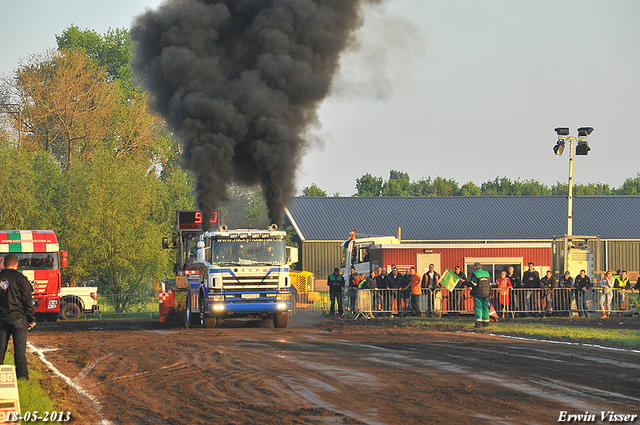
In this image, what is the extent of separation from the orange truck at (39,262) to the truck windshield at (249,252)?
905 cm

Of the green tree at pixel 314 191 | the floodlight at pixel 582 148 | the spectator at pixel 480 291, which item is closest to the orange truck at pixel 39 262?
the spectator at pixel 480 291

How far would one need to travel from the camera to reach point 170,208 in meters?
48.3

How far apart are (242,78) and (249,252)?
10637 millimetres

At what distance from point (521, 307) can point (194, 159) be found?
12.6 meters

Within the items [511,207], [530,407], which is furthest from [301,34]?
[511,207]

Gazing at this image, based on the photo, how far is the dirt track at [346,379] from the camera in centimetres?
870

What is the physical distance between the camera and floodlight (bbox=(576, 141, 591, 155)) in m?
29.0

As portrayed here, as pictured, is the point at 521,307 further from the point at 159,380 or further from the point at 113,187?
the point at 113,187

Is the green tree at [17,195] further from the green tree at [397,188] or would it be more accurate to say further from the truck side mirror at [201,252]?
the green tree at [397,188]

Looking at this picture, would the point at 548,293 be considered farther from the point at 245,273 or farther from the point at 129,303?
the point at 129,303

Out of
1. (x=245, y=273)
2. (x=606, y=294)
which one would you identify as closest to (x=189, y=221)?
(x=245, y=273)

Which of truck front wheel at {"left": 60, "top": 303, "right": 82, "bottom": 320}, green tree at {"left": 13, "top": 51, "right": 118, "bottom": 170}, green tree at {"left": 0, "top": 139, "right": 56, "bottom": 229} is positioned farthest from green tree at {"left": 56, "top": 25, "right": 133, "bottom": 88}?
truck front wheel at {"left": 60, "top": 303, "right": 82, "bottom": 320}

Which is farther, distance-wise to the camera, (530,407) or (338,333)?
(338,333)

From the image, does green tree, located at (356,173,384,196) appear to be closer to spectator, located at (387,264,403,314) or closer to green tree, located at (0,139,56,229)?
green tree, located at (0,139,56,229)
